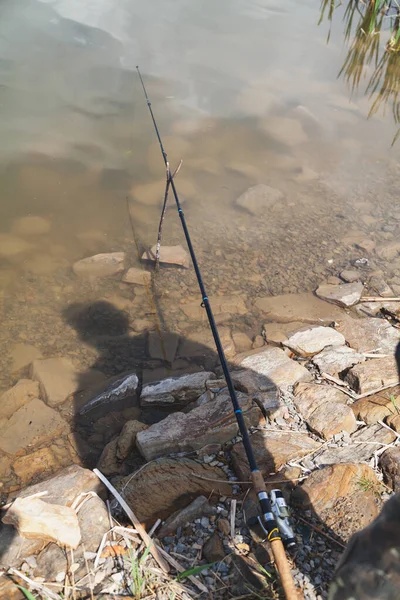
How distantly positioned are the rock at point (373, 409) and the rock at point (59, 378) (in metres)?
2.19

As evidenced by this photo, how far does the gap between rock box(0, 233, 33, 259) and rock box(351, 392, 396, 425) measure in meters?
3.99

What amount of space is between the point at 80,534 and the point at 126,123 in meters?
6.88

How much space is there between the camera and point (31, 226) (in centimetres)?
598

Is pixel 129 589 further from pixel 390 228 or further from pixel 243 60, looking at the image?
pixel 243 60

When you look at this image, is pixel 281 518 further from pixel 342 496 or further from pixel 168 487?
pixel 168 487

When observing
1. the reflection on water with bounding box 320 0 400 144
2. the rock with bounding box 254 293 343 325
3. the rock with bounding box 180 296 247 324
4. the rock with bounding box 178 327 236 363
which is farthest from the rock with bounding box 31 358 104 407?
the reflection on water with bounding box 320 0 400 144

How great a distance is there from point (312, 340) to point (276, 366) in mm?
643

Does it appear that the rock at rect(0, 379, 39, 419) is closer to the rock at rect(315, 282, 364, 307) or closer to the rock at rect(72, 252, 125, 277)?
the rock at rect(72, 252, 125, 277)

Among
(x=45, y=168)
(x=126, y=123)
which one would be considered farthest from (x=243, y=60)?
(x=45, y=168)

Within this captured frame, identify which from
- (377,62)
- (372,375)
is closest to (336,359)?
(372,375)

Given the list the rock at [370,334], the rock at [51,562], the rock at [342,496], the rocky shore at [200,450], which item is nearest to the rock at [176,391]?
A: the rocky shore at [200,450]

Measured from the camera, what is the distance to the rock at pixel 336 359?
383cm

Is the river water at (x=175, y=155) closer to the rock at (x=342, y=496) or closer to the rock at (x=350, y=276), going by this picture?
the rock at (x=350, y=276)

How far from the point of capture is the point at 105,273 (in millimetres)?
5418
